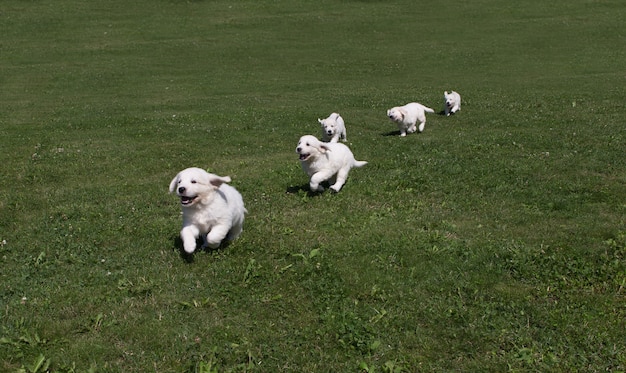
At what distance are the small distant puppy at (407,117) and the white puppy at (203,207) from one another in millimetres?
10222

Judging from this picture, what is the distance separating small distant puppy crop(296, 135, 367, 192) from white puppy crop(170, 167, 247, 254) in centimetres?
283

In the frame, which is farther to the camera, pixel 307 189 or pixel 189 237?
pixel 307 189

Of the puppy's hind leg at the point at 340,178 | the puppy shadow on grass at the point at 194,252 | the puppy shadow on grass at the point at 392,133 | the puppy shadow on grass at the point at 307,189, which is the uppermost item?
the puppy's hind leg at the point at 340,178

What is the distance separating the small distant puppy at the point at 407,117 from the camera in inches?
708

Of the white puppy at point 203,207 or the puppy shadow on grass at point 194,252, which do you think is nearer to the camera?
the white puppy at point 203,207

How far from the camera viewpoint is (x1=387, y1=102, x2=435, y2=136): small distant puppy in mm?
17984

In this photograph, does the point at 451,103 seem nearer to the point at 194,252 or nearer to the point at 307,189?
the point at 307,189

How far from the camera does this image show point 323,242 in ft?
30.3

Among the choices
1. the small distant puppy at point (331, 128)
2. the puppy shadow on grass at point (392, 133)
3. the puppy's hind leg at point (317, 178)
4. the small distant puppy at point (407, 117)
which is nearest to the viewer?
the puppy's hind leg at point (317, 178)

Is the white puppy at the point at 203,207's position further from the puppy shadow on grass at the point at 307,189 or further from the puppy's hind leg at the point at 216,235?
the puppy shadow on grass at the point at 307,189

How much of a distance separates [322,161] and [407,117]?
7494 mm

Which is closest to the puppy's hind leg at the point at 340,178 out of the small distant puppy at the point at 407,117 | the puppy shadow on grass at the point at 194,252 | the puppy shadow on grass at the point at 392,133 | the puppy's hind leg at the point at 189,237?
the puppy shadow on grass at the point at 194,252

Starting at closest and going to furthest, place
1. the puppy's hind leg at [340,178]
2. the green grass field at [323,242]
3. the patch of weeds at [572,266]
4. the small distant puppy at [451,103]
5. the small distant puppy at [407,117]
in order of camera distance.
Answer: the green grass field at [323,242], the patch of weeds at [572,266], the puppy's hind leg at [340,178], the small distant puppy at [407,117], the small distant puppy at [451,103]

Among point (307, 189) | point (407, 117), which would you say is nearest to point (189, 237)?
point (307, 189)
